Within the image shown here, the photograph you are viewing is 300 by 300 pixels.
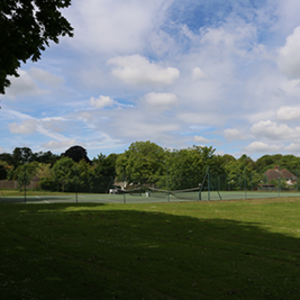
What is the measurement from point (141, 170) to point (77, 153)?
35.6 m

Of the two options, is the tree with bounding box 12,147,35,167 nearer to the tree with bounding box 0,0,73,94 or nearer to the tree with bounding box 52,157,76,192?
the tree with bounding box 52,157,76,192

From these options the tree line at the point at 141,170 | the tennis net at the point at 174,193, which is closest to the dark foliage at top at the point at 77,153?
the tree line at the point at 141,170

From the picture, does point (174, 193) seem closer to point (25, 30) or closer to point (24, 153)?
point (25, 30)

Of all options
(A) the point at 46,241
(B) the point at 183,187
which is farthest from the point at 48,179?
(A) the point at 46,241

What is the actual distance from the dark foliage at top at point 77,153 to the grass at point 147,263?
78906 millimetres

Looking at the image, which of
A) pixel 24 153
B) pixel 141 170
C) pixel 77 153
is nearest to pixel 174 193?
pixel 141 170

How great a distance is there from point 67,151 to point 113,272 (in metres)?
89.3

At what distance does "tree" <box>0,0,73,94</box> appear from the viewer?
7125 millimetres

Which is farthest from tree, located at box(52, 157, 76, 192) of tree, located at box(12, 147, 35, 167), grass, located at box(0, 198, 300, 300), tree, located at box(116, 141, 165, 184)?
tree, located at box(12, 147, 35, 167)

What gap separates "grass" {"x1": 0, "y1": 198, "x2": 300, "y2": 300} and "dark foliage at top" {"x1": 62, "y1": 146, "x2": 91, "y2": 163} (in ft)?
259

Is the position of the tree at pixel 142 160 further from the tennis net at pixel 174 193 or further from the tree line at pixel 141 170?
the tennis net at pixel 174 193

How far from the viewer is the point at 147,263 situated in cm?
656

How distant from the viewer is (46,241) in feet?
28.8

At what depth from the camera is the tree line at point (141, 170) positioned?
3459 centimetres
